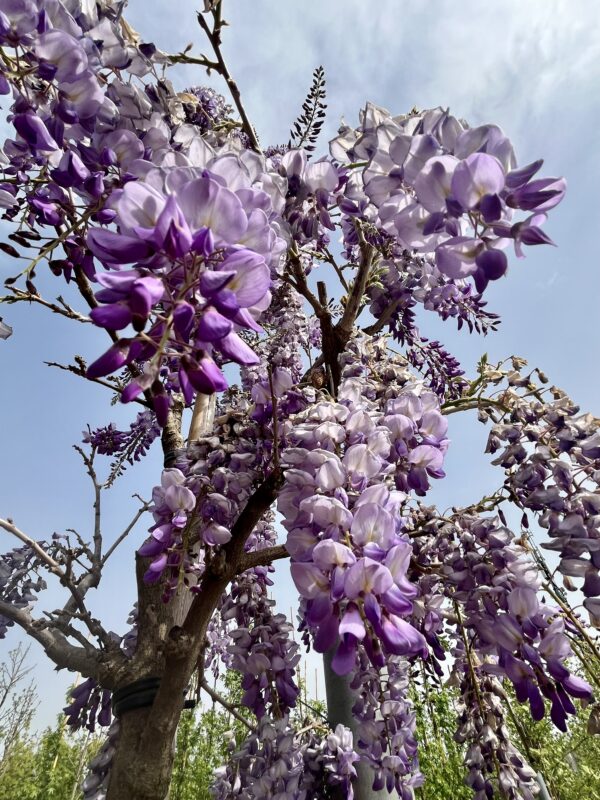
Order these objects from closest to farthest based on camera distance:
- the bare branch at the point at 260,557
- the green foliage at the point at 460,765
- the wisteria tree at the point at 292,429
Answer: the wisteria tree at the point at 292,429 → the bare branch at the point at 260,557 → the green foliage at the point at 460,765

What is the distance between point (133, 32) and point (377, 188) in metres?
0.92

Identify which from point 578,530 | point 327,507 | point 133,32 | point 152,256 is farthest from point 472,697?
point 133,32

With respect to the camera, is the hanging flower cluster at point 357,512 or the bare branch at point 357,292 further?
the bare branch at point 357,292

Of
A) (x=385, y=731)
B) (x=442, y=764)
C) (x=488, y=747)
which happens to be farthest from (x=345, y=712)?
(x=442, y=764)

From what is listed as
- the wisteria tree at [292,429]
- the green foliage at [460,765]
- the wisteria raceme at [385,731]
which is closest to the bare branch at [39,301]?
the wisteria tree at [292,429]

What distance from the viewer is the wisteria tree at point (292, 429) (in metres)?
0.85

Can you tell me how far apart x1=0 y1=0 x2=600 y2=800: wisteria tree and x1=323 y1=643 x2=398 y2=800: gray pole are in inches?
0.6

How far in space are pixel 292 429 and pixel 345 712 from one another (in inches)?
80.2

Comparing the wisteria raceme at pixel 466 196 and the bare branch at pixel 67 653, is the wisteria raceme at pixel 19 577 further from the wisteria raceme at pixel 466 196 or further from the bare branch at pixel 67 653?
the wisteria raceme at pixel 466 196

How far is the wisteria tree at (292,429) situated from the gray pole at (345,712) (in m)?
0.02

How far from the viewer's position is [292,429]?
5.48 feet

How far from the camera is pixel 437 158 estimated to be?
933 mm

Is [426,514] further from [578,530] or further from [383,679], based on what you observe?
[383,679]

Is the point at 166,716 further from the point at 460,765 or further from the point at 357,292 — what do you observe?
→ the point at 460,765
